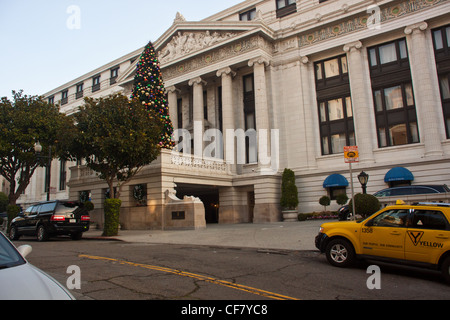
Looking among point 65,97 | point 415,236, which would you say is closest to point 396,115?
point 415,236

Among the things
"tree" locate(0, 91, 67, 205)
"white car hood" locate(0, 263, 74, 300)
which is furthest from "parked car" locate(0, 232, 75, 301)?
"tree" locate(0, 91, 67, 205)

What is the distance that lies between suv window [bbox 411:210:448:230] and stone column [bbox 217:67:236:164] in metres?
23.5

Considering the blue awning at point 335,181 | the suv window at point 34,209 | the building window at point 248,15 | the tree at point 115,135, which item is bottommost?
the suv window at point 34,209

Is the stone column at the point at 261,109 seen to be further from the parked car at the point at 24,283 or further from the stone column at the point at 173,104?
the parked car at the point at 24,283

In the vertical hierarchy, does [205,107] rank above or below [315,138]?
above

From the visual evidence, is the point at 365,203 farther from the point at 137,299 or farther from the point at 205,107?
the point at 205,107

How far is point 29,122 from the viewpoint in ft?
83.3

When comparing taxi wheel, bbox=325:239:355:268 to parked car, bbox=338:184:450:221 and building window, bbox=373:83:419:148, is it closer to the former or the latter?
parked car, bbox=338:184:450:221

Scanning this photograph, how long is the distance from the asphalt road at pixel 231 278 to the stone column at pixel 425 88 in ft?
62.1

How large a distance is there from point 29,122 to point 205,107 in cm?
1690

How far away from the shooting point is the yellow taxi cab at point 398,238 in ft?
24.6

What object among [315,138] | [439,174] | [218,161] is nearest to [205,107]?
[218,161]

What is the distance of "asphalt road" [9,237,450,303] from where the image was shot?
20.3 feet

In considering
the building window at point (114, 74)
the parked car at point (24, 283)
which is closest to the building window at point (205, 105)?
the building window at point (114, 74)
